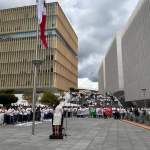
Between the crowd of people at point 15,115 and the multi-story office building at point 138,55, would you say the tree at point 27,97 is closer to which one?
the multi-story office building at point 138,55

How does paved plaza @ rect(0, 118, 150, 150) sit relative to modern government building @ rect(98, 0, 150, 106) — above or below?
below

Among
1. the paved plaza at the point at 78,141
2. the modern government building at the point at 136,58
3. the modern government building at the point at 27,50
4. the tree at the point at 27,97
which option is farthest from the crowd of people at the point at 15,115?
the modern government building at the point at 27,50

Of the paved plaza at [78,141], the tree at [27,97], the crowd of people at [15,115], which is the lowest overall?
the paved plaza at [78,141]

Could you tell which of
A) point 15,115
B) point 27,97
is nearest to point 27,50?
point 27,97

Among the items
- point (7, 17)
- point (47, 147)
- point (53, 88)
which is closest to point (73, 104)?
point (53, 88)

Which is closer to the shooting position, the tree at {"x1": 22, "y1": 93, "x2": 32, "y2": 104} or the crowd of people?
the crowd of people

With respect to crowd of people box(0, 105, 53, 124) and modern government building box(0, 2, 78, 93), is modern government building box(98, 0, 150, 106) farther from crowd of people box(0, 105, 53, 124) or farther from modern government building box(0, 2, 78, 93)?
crowd of people box(0, 105, 53, 124)

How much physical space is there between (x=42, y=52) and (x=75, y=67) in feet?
142

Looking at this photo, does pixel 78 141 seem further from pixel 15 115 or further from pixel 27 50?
pixel 27 50

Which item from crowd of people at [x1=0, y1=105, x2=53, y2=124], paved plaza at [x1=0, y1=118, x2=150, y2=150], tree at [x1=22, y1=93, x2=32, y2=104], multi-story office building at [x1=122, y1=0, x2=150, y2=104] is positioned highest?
multi-story office building at [x1=122, y1=0, x2=150, y2=104]

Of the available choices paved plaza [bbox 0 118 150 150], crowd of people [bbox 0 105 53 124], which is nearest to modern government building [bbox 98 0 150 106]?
crowd of people [bbox 0 105 53 124]

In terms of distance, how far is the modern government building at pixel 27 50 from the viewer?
10706 cm

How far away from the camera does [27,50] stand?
110 metres

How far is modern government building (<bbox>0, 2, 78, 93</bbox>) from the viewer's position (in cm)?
10706
